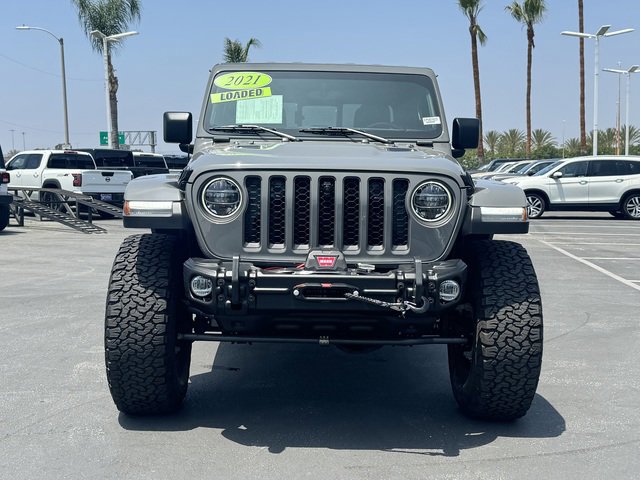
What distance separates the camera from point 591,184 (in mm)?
23219

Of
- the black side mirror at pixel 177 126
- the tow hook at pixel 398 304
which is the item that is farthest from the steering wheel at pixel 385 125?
the tow hook at pixel 398 304

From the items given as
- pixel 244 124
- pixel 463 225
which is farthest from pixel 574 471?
pixel 244 124

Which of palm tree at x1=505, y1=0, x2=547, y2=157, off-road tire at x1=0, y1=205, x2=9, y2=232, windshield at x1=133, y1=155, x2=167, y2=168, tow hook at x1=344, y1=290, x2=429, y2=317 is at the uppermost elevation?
palm tree at x1=505, y1=0, x2=547, y2=157

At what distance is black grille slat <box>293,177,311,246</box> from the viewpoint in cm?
464

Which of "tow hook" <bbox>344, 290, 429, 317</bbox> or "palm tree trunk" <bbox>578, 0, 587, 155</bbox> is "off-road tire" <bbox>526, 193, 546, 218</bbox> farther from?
"palm tree trunk" <bbox>578, 0, 587, 155</bbox>

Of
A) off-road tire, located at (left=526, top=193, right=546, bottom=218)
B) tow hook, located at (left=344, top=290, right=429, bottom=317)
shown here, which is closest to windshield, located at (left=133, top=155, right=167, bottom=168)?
off-road tire, located at (left=526, top=193, right=546, bottom=218)

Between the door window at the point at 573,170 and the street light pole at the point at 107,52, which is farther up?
the street light pole at the point at 107,52

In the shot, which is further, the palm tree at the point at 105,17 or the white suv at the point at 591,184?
the palm tree at the point at 105,17

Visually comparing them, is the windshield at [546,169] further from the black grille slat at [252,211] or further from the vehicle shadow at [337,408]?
the black grille slat at [252,211]

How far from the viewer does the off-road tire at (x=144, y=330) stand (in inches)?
185

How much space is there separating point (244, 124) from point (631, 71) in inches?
1782

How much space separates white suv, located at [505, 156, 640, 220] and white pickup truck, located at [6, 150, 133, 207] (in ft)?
33.2

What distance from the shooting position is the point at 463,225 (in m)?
4.78

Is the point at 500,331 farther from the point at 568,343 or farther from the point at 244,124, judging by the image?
the point at 568,343
